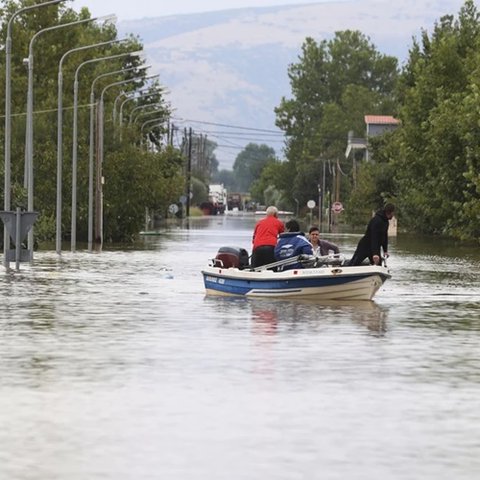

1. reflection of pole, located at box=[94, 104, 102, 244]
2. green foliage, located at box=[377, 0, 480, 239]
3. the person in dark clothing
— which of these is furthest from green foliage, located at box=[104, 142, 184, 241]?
the person in dark clothing

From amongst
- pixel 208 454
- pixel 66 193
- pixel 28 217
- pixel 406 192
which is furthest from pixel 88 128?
pixel 208 454

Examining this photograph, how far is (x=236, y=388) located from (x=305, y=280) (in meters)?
14.2

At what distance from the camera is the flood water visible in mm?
11414

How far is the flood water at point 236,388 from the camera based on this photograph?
1141 cm

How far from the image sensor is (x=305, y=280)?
29859mm

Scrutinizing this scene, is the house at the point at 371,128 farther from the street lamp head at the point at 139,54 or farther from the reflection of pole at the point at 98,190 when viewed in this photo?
the reflection of pole at the point at 98,190

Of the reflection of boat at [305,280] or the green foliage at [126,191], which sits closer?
the reflection of boat at [305,280]

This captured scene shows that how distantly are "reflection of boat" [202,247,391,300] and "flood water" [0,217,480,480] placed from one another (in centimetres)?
36

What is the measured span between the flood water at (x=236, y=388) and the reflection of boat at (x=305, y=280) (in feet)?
1.19

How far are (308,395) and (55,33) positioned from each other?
80.1 meters

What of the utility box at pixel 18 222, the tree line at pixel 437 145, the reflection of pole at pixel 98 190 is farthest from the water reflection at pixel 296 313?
the reflection of pole at pixel 98 190

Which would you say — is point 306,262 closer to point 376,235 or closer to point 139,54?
point 376,235

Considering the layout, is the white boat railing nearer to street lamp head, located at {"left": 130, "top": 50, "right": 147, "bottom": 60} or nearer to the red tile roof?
street lamp head, located at {"left": 130, "top": 50, "right": 147, "bottom": 60}

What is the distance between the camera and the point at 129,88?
124500mm
